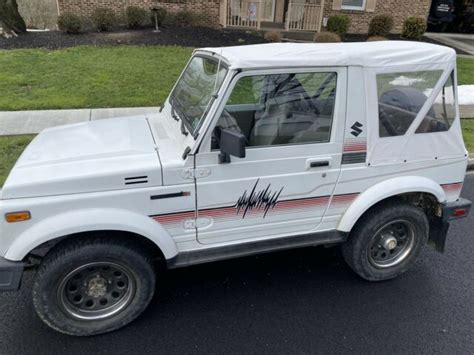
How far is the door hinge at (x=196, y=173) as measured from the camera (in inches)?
108

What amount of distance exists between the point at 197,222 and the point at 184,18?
13702mm

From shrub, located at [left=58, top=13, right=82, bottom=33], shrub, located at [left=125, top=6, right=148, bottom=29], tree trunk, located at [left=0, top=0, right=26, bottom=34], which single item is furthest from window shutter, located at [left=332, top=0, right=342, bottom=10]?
tree trunk, located at [left=0, top=0, right=26, bottom=34]

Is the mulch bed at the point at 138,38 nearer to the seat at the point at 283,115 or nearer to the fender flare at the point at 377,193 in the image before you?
the seat at the point at 283,115

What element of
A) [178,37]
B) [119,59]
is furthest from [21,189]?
[178,37]

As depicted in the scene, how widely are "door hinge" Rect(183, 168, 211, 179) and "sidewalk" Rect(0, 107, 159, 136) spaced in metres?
3.92

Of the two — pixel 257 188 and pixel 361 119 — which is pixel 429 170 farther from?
pixel 257 188

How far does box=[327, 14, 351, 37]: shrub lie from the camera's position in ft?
52.4

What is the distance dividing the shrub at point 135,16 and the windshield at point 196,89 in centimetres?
1157

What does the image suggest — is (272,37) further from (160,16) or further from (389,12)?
(389,12)

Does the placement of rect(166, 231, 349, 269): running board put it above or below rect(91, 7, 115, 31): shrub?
below

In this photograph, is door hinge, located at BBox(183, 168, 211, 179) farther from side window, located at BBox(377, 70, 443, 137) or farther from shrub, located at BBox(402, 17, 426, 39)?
shrub, located at BBox(402, 17, 426, 39)

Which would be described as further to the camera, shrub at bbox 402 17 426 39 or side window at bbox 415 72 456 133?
shrub at bbox 402 17 426 39

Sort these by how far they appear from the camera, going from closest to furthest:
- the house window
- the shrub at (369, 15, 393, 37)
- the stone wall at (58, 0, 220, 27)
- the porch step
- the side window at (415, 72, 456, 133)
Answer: the side window at (415, 72, 456, 133) → the stone wall at (58, 0, 220, 27) → the porch step → the shrub at (369, 15, 393, 37) → the house window

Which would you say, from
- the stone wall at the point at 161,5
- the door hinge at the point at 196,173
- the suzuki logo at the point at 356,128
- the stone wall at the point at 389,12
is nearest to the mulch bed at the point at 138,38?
the stone wall at the point at 161,5
